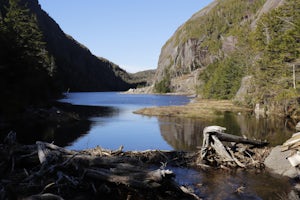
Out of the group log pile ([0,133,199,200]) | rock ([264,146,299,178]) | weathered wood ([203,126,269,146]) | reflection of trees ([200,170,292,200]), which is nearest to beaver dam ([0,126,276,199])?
log pile ([0,133,199,200])

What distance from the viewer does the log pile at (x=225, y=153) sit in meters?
18.9

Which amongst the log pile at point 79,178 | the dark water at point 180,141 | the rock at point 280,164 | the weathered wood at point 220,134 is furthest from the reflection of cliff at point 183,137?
the log pile at point 79,178

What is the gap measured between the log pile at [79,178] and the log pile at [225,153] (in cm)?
709

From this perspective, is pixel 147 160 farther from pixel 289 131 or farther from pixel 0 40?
pixel 0 40

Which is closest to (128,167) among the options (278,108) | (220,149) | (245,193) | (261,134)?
(245,193)

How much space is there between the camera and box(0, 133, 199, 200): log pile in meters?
11.3

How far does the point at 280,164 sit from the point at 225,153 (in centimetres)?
333

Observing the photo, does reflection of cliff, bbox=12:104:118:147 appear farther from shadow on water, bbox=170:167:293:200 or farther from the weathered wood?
shadow on water, bbox=170:167:293:200

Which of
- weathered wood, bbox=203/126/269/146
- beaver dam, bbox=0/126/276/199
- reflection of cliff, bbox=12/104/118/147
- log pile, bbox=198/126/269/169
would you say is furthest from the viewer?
reflection of cliff, bbox=12/104/118/147

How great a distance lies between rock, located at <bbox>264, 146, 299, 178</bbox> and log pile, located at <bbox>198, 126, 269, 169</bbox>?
0.57 meters

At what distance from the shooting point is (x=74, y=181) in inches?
479

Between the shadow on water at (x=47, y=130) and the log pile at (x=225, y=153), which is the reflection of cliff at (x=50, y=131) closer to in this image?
the shadow on water at (x=47, y=130)

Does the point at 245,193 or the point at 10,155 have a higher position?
the point at 10,155

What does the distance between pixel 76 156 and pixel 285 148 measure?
1293 centimetres
